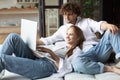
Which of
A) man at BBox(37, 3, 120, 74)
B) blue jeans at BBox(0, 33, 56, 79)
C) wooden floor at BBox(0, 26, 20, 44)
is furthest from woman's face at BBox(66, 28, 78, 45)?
wooden floor at BBox(0, 26, 20, 44)

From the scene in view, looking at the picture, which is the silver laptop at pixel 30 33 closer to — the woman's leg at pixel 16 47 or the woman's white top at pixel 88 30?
the woman's leg at pixel 16 47

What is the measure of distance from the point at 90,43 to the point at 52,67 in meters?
0.48

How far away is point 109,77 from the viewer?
1.97 m

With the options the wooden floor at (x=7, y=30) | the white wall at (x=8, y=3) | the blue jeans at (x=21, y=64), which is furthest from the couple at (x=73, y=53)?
the white wall at (x=8, y=3)

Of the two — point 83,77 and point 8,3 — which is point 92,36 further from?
point 8,3

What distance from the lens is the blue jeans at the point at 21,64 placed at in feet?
6.90

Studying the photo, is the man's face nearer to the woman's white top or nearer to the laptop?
the woman's white top

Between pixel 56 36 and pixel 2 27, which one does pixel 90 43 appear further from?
pixel 2 27

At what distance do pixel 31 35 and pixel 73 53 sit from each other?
1.32ft

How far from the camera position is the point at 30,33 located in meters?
2.25

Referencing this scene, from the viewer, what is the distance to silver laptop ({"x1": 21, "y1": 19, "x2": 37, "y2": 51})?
2170mm

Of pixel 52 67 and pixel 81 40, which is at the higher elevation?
pixel 81 40

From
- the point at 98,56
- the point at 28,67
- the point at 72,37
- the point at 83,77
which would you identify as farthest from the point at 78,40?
the point at 28,67

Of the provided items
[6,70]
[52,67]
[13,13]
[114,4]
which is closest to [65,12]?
[52,67]
